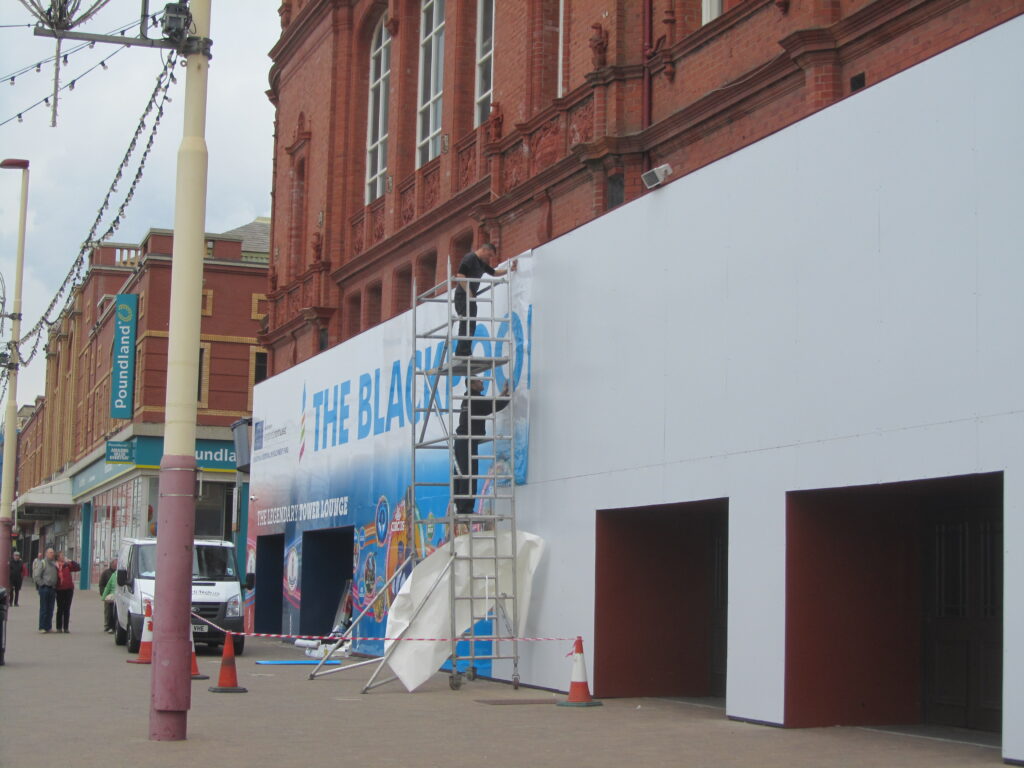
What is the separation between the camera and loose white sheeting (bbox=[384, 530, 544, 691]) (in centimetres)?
1670

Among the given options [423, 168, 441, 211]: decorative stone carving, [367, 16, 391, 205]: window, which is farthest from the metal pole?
[367, 16, 391, 205]: window

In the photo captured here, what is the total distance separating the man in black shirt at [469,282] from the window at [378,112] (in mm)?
13988

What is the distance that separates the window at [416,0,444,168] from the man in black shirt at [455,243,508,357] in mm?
10819

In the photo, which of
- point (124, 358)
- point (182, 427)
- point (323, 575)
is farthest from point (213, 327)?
point (182, 427)

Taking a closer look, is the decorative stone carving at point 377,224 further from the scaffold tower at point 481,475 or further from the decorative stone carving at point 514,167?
the scaffold tower at point 481,475

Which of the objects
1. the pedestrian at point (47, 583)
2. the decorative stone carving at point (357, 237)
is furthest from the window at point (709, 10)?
the pedestrian at point (47, 583)

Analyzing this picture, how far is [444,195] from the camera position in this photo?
2728cm

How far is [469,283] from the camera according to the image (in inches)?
709

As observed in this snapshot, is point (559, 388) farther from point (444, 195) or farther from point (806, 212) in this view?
point (444, 195)

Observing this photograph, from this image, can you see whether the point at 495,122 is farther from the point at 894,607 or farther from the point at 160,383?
the point at 160,383

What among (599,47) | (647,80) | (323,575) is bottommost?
(323,575)

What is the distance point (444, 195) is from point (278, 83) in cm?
1366

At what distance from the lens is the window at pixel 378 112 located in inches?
1268

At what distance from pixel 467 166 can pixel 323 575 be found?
801 centimetres
